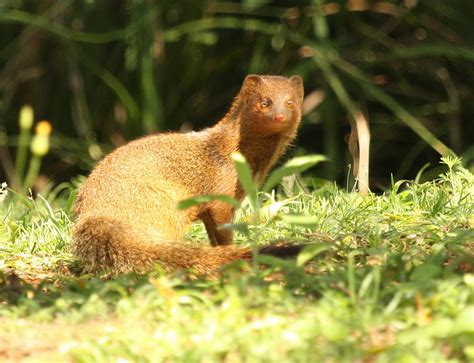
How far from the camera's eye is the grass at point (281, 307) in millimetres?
2068

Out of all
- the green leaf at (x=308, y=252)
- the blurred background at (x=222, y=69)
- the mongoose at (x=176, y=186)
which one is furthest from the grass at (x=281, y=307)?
the blurred background at (x=222, y=69)

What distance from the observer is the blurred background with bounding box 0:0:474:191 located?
20.7ft

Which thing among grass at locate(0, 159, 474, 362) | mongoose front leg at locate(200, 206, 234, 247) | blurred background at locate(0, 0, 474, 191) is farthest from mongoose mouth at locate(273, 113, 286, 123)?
blurred background at locate(0, 0, 474, 191)

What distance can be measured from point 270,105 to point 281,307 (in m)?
1.91

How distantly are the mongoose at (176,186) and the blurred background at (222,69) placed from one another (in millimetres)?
1788

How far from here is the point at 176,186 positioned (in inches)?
156

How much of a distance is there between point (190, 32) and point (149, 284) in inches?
162

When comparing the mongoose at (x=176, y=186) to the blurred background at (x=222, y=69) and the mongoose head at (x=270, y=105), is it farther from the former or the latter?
the blurred background at (x=222, y=69)

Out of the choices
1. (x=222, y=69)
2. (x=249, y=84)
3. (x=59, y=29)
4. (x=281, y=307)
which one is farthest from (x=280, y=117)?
(x=222, y=69)

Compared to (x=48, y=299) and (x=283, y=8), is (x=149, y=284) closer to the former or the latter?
(x=48, y=299)

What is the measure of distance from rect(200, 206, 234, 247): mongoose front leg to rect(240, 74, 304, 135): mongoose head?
47 centimetres

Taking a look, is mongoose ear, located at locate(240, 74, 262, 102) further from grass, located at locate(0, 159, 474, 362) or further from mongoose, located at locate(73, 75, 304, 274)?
grass, located at locate(0, 159, 474, 362)

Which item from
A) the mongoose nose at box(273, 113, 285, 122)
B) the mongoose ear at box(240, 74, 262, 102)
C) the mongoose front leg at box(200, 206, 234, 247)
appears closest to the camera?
the mongoose front leg at box(200, 206, 234, 247)

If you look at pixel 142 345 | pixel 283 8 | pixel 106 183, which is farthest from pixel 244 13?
pixel 142 345
